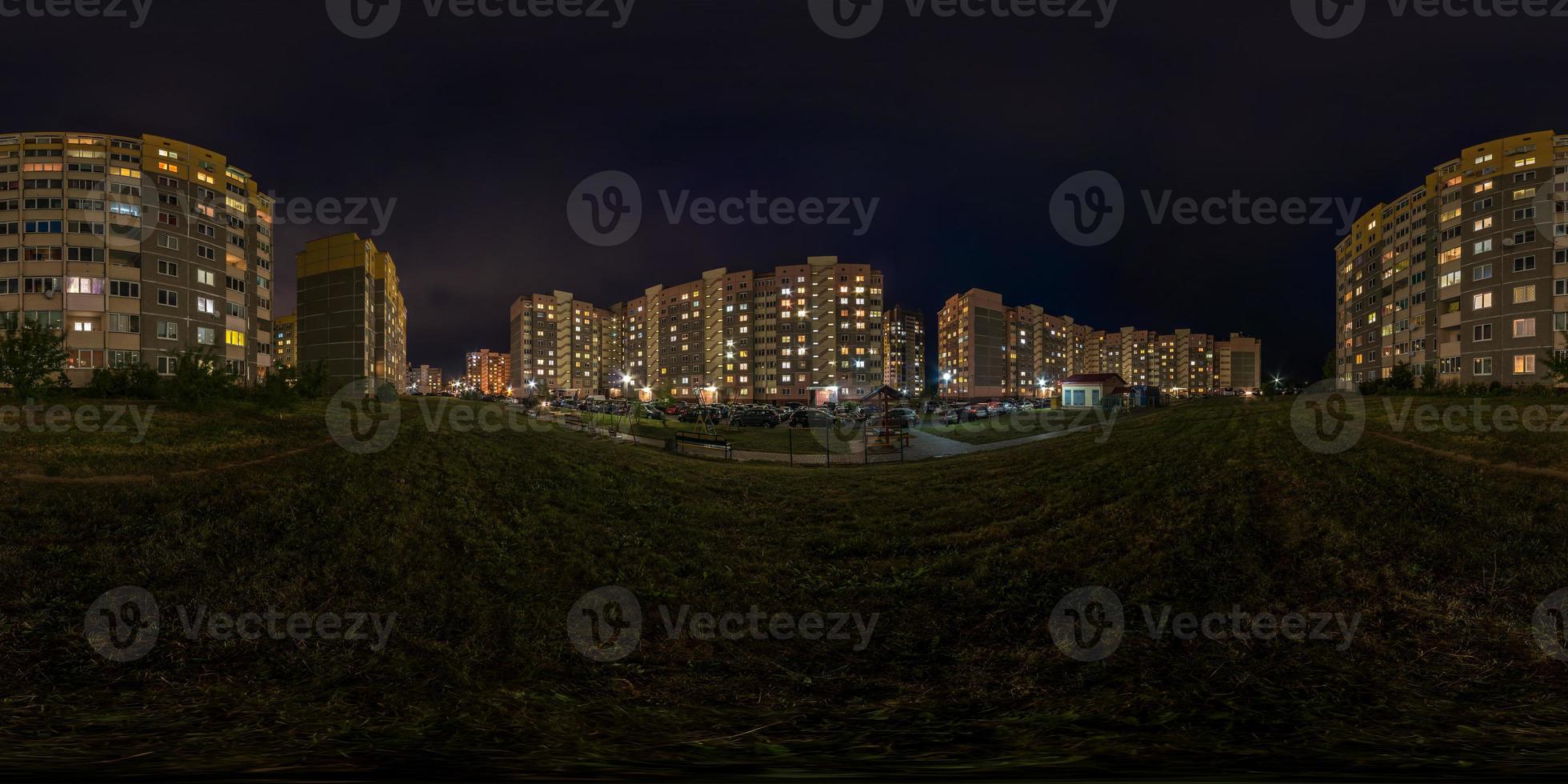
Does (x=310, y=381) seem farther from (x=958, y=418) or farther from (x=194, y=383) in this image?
(x=958, y=418)

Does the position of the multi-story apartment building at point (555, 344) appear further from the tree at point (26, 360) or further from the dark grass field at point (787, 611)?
the dark grass field at point (787, 611)

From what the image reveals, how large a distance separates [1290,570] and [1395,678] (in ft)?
7.70

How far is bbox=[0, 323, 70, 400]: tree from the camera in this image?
15.0 m

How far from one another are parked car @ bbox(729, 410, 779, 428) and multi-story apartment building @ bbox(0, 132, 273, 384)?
4476 cm

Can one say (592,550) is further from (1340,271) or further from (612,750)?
(1340,271)

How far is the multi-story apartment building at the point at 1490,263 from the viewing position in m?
46.6

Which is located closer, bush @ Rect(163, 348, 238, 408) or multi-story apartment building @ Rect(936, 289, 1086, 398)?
bush @ Rect(163, 348, 238, 408)

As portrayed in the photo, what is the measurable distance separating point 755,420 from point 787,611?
38.1 meters

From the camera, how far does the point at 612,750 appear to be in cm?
398

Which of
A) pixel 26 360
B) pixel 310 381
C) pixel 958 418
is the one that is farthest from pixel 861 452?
pixel 26 360

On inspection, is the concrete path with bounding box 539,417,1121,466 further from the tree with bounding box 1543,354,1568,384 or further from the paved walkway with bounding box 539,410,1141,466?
the tree with bounding box 1543,354,1568,384

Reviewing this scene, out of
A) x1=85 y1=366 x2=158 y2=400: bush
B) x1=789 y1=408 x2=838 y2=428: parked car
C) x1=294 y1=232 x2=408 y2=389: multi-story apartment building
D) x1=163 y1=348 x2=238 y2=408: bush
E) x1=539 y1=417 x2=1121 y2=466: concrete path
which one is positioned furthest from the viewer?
x1=294 y1=232 x2=408 y2=389: multi-story apartment building

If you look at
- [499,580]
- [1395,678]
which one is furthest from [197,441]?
[1395,678]

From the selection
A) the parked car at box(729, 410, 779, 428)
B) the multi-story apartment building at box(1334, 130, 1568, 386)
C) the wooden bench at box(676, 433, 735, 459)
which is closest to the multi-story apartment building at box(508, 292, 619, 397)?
the parked car at box(729, 410, 779, 428)
